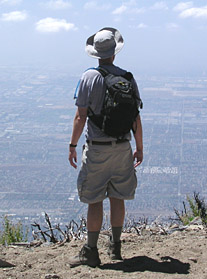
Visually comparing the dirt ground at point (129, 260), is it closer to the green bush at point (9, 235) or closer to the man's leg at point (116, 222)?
the man's leg at point (116, 222)

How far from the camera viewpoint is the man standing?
3641 millimetres

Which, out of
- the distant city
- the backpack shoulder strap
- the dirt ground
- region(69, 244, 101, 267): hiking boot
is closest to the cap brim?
the backpack shoulder strap

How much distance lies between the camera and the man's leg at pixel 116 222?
3.85 m

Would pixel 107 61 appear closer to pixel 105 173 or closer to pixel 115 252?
pixel 105 173

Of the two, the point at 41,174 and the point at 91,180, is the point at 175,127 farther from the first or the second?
the point at 91,180

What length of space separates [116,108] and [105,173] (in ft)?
1.60

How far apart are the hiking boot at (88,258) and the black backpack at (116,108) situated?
0.85 metres

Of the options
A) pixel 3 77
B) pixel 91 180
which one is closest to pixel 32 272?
pixel 91 180

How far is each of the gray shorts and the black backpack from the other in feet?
0.47

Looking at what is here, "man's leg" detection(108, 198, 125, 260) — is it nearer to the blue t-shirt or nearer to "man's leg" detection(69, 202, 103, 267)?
"man's leg" detection(69, 202, 103, 267)

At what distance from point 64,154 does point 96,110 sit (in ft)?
151

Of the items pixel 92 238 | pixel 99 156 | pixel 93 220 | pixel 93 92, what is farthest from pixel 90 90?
pixel 92 238

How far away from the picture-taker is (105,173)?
375 centimetres

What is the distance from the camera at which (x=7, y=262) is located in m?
3.89
